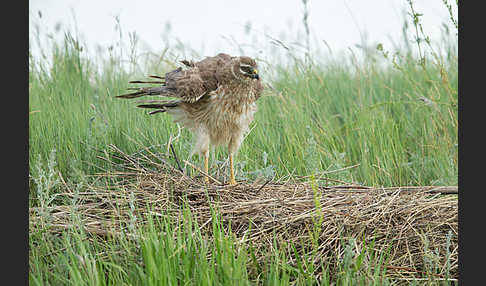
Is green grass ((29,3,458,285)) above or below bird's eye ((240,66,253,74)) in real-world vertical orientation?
below

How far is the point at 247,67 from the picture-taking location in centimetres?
393

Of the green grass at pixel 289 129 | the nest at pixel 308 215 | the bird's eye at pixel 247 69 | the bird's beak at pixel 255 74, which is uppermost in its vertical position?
the bird's eye at pixel 247 69

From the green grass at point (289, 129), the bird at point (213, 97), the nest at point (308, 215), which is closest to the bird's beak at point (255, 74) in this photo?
the bird at point (213, 97)

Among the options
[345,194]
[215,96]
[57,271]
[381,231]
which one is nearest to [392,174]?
[345,194]

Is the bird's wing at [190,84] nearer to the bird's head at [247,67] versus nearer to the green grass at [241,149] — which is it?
the bird's head at [247,67]

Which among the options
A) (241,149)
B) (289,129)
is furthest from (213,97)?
(289,129)

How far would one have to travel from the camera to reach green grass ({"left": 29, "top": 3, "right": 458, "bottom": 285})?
2477mm

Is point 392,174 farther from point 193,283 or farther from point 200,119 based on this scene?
point 193,283

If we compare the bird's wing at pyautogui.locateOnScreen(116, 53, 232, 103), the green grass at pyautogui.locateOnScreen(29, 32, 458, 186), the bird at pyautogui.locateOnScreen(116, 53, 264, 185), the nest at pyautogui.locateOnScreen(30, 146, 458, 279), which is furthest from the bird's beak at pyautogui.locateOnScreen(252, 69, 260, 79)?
the nest at pyautogui.locateOnScreen(30, 146, 458, 279)

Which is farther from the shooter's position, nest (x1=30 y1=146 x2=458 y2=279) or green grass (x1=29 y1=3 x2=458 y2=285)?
nest (x1=30 y1=146 x2=458 y2=279)

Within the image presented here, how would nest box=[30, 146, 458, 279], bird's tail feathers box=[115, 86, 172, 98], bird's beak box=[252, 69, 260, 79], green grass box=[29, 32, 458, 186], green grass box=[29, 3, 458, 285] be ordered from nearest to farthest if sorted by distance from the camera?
green grass box=[29, 3, 458, 285] → nest box=[30, 146, 458, 279] → bird's beak box=[252, 69, 260, 79] → bird's tail feathers box=[115, 86, 172, 98] → green grass box=[29, 32, 458, 186]

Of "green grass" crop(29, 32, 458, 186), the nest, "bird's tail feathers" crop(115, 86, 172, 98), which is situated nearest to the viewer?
the nest

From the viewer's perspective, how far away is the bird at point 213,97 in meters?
3.97

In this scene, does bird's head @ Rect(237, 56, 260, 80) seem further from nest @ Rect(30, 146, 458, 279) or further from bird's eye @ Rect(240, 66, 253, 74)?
nest @ Rect(30, 146, 458, 279)
